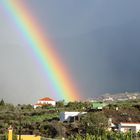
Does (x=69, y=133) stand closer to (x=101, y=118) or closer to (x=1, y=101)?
(x=101, y=118)

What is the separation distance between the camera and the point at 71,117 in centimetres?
6106

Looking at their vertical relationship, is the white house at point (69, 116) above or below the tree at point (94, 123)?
above

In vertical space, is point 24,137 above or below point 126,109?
below

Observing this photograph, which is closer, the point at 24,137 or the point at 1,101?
the point at 24,137

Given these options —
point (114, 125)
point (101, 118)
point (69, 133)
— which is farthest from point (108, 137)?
point (114, 125)

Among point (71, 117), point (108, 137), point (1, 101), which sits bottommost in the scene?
point (108, 137)

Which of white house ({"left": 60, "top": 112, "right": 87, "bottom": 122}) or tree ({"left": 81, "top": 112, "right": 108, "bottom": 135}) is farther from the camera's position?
white house ({"left": 60, "top": 112, "right": 87, "bottom": 122})

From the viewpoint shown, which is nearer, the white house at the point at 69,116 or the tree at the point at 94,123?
the tree at the point at 94,123

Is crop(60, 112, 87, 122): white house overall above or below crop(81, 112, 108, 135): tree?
above

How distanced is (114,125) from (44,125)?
8405mm

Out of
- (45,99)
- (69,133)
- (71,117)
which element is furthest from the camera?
(45,99)

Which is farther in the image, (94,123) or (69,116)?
(69,116)

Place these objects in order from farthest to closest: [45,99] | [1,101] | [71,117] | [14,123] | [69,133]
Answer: [45,99] → [1,101] → [71,117] → [14,123] → [69,133]

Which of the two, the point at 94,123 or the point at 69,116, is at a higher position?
the point at 69,116
